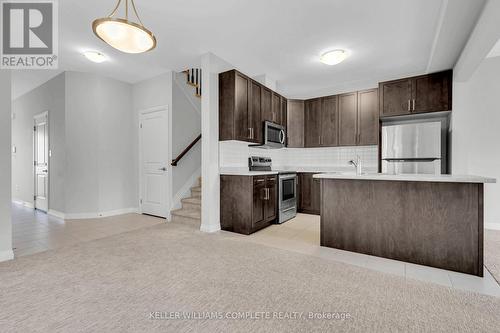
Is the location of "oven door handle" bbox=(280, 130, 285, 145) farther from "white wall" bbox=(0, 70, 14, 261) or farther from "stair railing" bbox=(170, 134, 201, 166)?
"white wall" bbox=(0, 70, 14, 261)

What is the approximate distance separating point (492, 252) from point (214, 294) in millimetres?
3418

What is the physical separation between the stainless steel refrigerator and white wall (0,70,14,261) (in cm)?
555

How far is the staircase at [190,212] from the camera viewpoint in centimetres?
434

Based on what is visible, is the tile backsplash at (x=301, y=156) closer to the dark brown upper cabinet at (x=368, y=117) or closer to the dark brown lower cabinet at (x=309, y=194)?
the dark brown upper cabinet at (x=368, y=117)

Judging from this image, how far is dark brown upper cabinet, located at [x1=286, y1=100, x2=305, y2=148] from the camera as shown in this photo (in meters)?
5.66

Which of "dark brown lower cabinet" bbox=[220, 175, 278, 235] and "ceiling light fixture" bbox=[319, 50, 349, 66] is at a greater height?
"ceiling light fixture" bbox=[319, 50, 349, 66]

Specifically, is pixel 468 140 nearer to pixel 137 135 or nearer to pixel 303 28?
pixel 303 28

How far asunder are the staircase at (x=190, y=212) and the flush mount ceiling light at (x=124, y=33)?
2838mm

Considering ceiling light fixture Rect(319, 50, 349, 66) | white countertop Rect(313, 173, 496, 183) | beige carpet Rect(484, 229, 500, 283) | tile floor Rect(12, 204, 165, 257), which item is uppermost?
ceiling light fixture Rect(319, 50, 349, 66)

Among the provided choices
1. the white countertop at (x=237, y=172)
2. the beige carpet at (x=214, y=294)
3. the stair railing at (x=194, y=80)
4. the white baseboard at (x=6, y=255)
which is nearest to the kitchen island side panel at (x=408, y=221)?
the beige carpet at (x=214, y=294)

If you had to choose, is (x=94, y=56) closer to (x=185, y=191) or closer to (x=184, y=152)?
(x=184, y=152)

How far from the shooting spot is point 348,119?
17.0 ft

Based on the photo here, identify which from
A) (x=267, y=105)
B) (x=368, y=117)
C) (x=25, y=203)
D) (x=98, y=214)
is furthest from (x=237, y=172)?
(x=25, y=203)

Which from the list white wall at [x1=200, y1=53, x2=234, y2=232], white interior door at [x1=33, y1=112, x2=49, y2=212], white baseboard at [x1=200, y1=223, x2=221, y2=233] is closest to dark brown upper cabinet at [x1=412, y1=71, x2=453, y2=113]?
white wall at [x1=200, y1=53, x2=234, y2=232]
